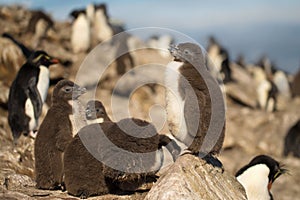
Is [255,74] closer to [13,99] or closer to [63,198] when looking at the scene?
[13,99]

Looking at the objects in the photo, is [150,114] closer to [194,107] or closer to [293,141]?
[194,107]

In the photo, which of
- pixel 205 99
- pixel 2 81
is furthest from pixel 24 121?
pixel 2 81

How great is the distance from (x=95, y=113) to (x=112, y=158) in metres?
2.04

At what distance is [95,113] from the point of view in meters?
8.23

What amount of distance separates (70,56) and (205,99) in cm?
1626

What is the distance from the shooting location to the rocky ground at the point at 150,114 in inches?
381

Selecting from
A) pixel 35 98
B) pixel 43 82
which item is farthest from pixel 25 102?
pixel 43 82

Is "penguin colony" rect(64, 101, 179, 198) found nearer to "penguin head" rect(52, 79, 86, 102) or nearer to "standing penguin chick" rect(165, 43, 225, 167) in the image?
"standing penguin chick" rect(165, 43, 225, 167)

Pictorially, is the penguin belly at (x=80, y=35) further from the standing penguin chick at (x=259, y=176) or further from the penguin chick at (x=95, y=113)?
the standing penguin chick at (x=259, y=176)

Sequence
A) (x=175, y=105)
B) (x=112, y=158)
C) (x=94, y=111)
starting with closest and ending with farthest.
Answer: (x=112, y=158), (x=175, y=105), (x=94, y=111)

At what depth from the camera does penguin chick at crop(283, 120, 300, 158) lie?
2069cm

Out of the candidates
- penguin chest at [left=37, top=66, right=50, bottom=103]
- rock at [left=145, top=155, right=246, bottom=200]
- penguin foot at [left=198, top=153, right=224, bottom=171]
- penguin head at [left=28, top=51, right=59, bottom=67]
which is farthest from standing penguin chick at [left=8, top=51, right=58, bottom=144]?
rock at [left=145, top=155, right=246, bottom=200]

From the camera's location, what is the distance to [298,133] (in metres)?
21.3

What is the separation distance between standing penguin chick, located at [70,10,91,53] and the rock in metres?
18.6
